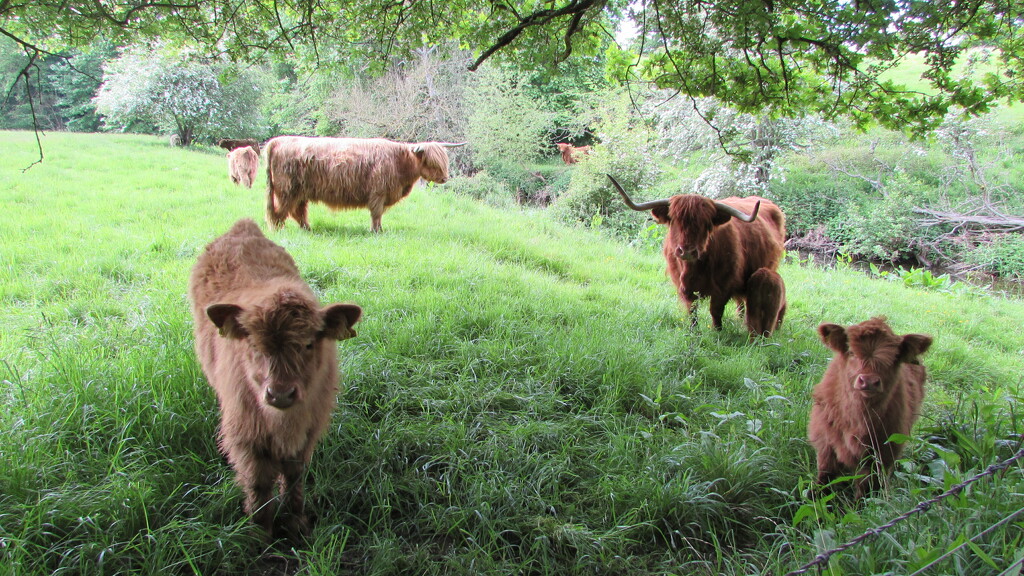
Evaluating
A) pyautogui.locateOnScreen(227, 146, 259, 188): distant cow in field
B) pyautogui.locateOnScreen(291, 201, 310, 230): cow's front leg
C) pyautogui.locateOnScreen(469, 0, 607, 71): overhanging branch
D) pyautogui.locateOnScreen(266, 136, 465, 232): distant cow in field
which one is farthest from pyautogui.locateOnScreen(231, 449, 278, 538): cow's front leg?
pyautogui.locateOnScreen(227, 146, 259, 188): distant cow in field

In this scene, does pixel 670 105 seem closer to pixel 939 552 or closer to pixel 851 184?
pixel 851 184

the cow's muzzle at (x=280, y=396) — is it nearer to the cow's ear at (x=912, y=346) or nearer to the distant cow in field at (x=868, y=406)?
the distant cow in field at (x=868, y=406)

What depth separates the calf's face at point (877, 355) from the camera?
2.61 m

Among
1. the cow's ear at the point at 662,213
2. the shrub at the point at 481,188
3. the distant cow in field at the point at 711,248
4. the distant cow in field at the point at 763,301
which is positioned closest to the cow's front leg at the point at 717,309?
the distant cow in field at the point at 711,248

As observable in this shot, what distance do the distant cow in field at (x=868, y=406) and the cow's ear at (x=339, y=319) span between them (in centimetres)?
263

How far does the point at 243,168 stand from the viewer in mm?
11758

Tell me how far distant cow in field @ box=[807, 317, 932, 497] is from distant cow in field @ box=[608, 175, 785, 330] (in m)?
2.09

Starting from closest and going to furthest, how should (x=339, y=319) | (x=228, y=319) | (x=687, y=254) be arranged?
(x=228, y=319) → (x=339, y=319) → (x=687, y=254)

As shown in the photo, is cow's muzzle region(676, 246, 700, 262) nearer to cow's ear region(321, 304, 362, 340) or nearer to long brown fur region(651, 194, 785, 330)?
long brown fur region(651, 194, 785, 330)

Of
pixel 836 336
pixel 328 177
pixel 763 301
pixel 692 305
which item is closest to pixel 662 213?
pixel 692 305

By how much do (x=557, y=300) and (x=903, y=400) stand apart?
3.18 m

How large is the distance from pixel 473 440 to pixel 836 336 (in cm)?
225

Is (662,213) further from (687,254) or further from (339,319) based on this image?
(339,319)

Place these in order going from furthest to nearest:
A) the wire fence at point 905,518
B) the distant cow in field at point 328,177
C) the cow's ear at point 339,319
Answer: the distant cow in field at point 328,177 < the cow's ear at point 339,319 < the wire fence at point 905,518
